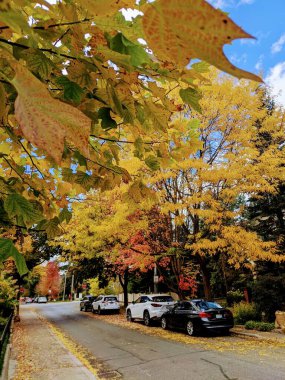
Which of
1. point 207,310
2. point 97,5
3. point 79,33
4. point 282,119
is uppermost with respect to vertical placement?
point 282,119

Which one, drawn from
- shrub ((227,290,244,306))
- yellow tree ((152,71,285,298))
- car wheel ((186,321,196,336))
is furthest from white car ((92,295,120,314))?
yellow tree ((152,71,285,298))

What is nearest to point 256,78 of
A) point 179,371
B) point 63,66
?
point 63,66

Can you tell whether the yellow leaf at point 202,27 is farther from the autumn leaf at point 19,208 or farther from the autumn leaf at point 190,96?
the autumn leaf at point 19,208

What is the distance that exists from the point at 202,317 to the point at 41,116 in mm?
13714

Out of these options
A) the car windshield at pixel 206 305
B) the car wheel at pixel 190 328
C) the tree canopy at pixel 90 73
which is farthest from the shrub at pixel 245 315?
the tree canopy at pixel 90 73

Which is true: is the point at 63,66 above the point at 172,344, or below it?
above

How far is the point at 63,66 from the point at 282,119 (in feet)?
48.7

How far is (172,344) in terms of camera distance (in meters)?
11.6

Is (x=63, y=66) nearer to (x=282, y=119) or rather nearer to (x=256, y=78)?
(x=256, y=78)

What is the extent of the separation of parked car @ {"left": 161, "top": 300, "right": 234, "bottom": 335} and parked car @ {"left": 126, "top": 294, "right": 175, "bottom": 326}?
286 centimetres

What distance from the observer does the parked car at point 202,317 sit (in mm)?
13102

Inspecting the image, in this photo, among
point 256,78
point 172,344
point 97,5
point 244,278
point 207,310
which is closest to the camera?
point 256,78

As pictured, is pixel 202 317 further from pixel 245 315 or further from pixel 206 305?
pixel 245 315

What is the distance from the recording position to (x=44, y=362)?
9.23 meters
